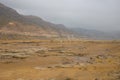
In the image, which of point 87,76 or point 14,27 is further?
point 14,27

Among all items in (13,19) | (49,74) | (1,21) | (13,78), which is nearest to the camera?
(13,78)

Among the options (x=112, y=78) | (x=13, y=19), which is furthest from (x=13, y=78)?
(x=13, y=19)

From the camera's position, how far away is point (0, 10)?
407ft

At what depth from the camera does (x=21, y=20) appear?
427ft

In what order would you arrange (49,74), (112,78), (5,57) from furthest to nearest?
1. (5,57)
2. (49,74)
3. (112,78)

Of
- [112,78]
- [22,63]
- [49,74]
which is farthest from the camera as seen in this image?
[22,63]

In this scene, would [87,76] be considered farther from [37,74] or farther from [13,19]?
[13,19]

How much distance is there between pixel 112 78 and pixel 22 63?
13038 millimetres

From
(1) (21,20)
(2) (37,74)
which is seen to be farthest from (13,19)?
(2) (37,74)

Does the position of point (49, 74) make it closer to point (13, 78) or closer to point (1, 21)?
point (13, 78)

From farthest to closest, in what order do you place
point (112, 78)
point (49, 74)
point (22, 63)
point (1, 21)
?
point (1, 21), point (22, 63), point (49, 74), point (112, 78)

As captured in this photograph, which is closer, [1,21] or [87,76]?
[87,76]

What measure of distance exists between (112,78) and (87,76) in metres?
2.43

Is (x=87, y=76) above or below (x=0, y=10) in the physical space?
below
